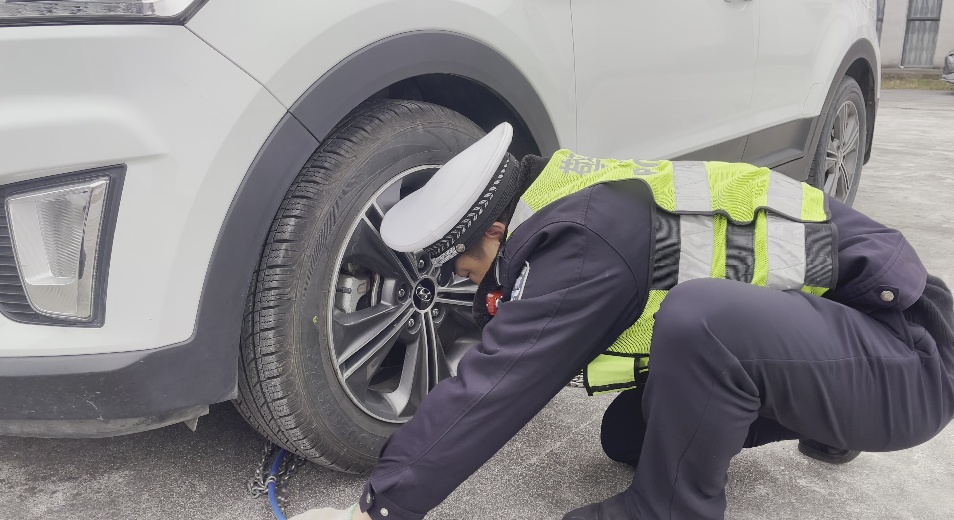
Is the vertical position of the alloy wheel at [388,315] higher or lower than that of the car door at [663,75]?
lower

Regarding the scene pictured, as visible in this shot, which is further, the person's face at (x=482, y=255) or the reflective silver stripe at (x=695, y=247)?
the person's face at (x=482, y=255)

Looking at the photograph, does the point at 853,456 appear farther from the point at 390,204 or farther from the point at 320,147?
the point at 320,147

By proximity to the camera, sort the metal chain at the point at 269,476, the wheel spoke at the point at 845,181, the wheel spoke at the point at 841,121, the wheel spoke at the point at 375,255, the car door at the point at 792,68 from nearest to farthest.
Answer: the wheel spoke at the point at 375,255 < the metal chain at the point at 269,476 < the car door at the point at 792,68 < the wheel spoke at the point at 841,121 < the wheel spoke at the point at 845,181

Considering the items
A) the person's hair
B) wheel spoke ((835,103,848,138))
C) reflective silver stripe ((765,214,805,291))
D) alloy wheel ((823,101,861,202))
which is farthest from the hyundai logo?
wheel spoke ((835,103,848,138))

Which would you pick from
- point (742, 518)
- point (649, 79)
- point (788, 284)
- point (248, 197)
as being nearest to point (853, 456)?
point (742, 518)

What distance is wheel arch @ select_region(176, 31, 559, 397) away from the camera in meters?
1.60

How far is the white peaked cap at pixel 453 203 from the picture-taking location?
161 centimetres

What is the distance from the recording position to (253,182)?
1598 millimetres

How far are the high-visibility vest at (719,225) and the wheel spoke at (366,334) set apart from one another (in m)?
0.43

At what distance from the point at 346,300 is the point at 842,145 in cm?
315

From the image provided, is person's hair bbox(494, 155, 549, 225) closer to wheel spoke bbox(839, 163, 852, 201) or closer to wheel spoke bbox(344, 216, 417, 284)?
wheel spoke bbox(344, 216, 417, 284)

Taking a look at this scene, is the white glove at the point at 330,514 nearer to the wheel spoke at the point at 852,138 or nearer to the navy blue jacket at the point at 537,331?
the navy blue jacket at the point at 537,331

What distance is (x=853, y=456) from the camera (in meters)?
2.07

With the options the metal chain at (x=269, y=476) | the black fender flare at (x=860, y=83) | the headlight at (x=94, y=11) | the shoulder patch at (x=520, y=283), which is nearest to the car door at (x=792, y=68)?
the black fender flare at (x=860, y=83)
